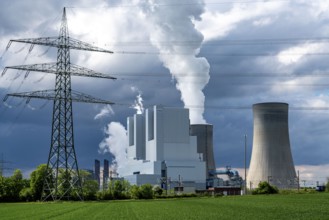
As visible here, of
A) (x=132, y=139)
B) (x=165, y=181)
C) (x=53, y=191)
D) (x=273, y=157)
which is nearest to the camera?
(x=53, y=191)

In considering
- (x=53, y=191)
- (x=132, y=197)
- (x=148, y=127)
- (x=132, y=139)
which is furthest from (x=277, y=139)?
(x=132, y=139)

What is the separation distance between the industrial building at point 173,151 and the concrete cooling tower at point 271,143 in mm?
25489

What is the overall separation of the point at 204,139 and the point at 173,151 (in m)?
7.83

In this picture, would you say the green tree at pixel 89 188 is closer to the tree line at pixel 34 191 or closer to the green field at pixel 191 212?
the tree line at pixel 34 191

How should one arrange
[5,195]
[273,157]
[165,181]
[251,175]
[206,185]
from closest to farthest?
[5,195], [273,157], [251,175], [165,181], [206,185]

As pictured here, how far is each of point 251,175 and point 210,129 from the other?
27177 millimetres

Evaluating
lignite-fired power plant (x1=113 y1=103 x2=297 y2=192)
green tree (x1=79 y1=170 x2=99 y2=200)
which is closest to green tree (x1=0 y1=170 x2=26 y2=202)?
green tree (x1=79 y1=170 x2=99 y2=200)

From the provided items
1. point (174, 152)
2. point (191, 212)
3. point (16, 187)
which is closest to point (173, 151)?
point (174, 152)

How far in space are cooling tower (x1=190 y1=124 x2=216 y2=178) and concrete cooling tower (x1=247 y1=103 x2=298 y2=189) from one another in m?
28.6

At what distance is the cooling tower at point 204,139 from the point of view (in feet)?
326

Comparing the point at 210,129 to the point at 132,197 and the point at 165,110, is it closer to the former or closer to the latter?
the point at 165,110

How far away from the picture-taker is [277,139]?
6700 cm

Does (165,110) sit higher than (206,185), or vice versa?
(165,110)

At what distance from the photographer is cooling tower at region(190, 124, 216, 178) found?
3907 inches
